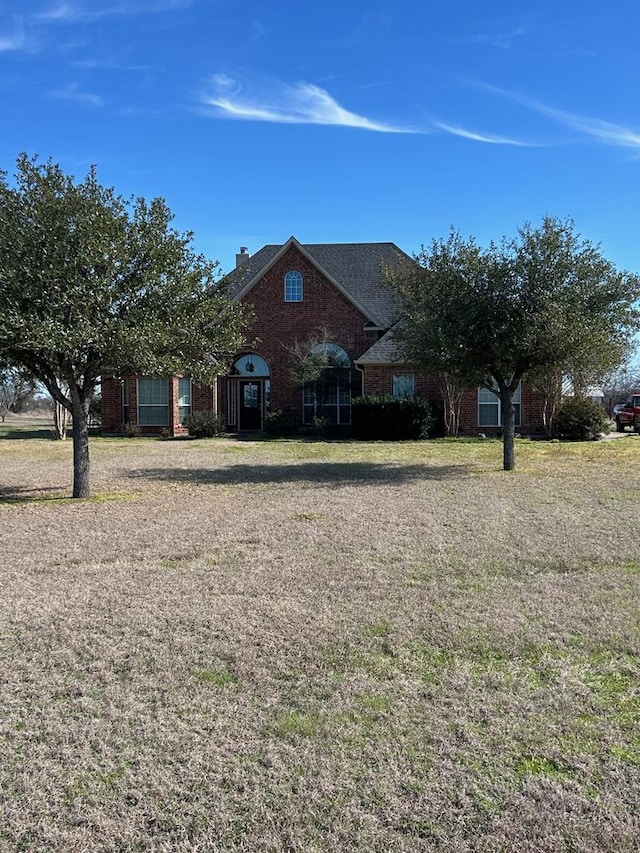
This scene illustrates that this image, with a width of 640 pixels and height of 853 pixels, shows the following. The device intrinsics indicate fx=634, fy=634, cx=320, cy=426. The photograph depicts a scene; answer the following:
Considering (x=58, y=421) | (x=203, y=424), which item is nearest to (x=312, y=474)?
(x=203, y=424)

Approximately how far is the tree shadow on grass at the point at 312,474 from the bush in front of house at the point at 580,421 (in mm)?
9121

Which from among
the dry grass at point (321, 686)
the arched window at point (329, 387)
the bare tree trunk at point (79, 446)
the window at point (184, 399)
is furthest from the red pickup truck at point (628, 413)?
the bare tree trunk at point (79, 446)

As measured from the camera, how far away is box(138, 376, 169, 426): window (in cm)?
2495

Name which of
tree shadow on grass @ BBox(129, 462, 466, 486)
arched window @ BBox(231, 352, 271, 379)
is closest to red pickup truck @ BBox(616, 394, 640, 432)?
arched window @ BBox(231, 352, 271, 379)

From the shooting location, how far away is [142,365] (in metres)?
9.99

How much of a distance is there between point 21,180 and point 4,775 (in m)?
8.92

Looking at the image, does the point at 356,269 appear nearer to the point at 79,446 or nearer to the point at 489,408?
the point at 489,408

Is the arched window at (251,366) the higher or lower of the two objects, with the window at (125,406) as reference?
higher

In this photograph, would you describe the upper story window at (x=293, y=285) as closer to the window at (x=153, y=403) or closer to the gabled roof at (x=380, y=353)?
the gabled roof at (x=380, y=353)

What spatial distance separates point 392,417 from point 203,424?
7006 mm

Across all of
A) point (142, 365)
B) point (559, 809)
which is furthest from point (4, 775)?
point (142, 365)

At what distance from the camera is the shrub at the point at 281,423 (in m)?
23.9

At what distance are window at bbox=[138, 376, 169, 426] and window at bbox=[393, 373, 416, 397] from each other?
29.2ft

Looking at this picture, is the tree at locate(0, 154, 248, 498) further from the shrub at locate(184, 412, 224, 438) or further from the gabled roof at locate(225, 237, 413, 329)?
the gabled roof at locate(225, 237, 413, 329)
